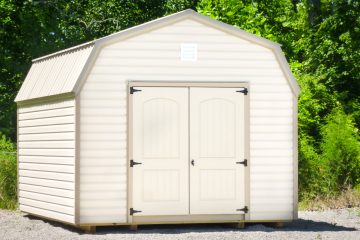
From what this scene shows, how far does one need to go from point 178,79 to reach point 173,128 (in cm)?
71

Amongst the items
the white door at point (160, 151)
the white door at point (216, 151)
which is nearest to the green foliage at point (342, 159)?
the white door at point (216, 151)

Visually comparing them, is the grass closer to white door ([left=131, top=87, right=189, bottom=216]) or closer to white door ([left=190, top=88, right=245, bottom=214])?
white door ([left=190, top=88, right=245, bottom=214])

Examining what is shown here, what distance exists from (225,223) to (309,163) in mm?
4889

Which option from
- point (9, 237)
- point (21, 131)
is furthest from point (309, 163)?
point (9, 237)

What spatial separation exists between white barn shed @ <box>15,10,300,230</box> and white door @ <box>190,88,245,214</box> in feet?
0.05

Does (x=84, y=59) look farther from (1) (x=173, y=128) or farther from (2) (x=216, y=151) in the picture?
(2) (x=216, y=151)

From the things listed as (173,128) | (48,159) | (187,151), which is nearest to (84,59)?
(173,128)

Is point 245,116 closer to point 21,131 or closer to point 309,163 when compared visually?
point 21,131

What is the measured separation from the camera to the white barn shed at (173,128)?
40.2 ft

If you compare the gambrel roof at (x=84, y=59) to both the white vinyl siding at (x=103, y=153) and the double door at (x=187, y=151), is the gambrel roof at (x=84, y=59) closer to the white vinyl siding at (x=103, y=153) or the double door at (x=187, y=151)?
the white vinyl siding at (x=103, y=153)

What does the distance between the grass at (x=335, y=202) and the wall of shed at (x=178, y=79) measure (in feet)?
11.7

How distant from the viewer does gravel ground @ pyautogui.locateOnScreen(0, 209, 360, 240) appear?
1171 centimetres

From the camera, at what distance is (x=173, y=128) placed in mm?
12531

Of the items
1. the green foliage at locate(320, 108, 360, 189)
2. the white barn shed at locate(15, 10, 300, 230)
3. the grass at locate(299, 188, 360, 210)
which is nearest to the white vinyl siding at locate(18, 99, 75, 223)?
the white barn shed at locate(15, 10, 300, 230)
